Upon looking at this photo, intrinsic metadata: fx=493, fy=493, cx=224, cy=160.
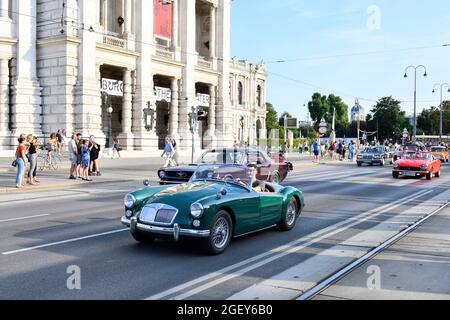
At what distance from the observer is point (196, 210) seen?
7051 mm

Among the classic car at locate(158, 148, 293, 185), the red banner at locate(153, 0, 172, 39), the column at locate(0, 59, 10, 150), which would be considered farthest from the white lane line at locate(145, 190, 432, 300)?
the red banner at locate(153, 0, 172, 39)

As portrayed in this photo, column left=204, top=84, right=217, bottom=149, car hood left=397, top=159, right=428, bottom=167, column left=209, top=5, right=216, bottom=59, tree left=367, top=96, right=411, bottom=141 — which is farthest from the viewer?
tree left=367, top=96, right=411, bottom=141

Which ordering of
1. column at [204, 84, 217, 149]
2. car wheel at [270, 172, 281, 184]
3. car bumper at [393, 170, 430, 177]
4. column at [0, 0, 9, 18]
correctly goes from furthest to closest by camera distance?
column at [204, 84, 217, 149], column at [0, 0, 9, 18], car bumper at [393, 170, 430, 177], car wheel at [270, 172, 281, 184]

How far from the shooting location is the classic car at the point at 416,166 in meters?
23.5

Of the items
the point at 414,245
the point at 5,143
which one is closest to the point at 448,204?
the point at 414,245

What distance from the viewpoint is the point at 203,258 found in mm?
7199

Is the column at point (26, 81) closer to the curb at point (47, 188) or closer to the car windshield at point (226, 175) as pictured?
the curb at point (47, 188)

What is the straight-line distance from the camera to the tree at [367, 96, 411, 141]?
387ft

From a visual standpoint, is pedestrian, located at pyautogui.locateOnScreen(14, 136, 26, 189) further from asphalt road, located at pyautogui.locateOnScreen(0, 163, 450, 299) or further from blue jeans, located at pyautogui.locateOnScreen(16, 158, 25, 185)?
asphalt road, located at pyautogui.locateOnScreen(0, 163, 450, 299)

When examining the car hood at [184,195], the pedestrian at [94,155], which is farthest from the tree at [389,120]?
the car hood at [184,195]

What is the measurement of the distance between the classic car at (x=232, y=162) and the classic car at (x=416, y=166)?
24.1 feet

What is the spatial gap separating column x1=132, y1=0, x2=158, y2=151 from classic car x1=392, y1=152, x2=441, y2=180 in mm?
22135
